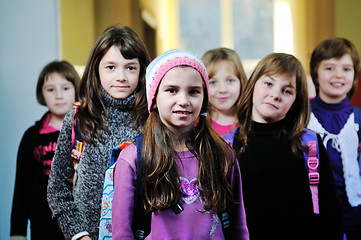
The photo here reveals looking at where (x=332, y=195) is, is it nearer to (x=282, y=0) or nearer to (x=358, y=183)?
(x=358, y=183)

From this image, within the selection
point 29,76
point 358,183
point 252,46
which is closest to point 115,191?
point 358,183

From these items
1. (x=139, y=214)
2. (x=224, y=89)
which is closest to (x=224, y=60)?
(x=224, y=89)

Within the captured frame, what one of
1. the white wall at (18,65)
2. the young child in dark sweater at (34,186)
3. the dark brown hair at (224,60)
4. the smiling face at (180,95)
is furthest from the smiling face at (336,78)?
the white wall at (18,65)

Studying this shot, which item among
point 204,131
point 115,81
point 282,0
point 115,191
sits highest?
point 282,0

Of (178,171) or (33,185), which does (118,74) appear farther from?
(33,185)

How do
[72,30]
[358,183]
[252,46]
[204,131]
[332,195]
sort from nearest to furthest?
1. [204,131]
2. [332,195]
3. [358,183]
4. [72,30]
5. [252,46]

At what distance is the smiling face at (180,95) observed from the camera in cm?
158

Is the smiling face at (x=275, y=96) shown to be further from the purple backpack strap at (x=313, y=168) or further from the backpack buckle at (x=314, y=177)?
the backpack buckle at (x=314, y=177)

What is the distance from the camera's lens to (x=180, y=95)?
1.58 m

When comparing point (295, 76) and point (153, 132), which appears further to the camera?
point (295, 76)

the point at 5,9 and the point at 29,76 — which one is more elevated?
the point at 5,9

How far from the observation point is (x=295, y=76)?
7.22ft

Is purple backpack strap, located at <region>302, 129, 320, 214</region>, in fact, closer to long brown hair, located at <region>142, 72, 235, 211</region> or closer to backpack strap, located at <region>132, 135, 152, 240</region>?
long brown hair, located at <region>142, 72, 235, 211</region>

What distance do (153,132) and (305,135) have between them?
938 mm
